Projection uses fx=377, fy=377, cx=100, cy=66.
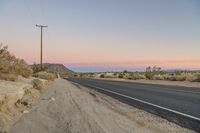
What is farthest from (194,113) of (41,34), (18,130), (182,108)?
(41,34)

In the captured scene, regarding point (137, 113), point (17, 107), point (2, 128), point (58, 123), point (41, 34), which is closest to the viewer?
point (2, 128)

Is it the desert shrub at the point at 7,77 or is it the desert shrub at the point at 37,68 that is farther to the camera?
the desert shrub at the point at 37,68

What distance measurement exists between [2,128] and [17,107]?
4149mm

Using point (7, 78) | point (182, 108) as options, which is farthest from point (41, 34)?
point (182, 108)

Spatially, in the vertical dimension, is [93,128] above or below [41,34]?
below

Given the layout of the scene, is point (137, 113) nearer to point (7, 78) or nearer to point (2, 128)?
point (2, 128)

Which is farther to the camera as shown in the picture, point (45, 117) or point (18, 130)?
point (45, 117)

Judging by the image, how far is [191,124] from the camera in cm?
1238

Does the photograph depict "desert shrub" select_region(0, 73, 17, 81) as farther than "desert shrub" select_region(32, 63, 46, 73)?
No

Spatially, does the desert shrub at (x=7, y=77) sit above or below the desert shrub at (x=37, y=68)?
below

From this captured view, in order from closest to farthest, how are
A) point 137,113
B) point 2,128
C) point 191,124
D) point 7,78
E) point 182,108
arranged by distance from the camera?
point 2,128
point 191,124
point 137,113
point 182,108
point 7,78

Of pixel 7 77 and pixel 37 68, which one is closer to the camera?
pixel 7 77

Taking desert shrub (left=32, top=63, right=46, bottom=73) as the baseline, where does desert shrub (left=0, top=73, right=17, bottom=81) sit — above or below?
below

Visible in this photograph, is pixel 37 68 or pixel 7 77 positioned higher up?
pixel 37 68
